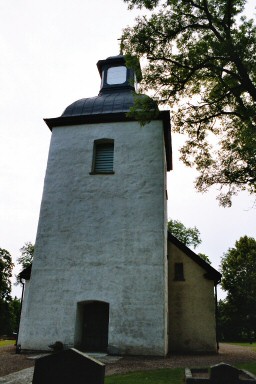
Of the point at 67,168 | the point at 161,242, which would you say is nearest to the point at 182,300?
the point at 161,242

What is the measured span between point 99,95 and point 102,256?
8.14 m

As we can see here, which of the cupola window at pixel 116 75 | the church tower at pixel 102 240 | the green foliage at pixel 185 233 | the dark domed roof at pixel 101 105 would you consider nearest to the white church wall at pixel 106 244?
the church tower at pixel 102 240

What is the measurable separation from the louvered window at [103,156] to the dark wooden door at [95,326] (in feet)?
17.0

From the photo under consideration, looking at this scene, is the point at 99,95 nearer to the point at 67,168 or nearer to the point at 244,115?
the point at 67,168

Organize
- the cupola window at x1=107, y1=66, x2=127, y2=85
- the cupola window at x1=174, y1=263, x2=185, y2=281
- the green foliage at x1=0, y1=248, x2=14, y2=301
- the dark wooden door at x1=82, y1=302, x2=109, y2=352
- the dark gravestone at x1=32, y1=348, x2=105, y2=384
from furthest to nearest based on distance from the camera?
the green foliage at x1=0, y1=248, x2=14, y2=301 < the cupola window at x1=107, y1=66, x2=127, y2=85 < the cupola window at x1=174, y1=263, x2=185, y2=281 < the dark wooden door at x1=82, y1=302, x2=109, y2=352 < the dark gravestone at x1=32, y1=348, x2=105, y2=384

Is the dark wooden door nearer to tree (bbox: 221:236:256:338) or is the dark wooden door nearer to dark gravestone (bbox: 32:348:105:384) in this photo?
dark gravestone (bbox: 32:348:105:384)

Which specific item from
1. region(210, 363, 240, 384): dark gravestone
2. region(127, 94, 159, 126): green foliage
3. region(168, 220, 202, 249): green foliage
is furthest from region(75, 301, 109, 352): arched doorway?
region(168, 220, 202, 249): green foliage

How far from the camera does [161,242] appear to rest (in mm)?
11953

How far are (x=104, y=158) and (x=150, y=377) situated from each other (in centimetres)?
880

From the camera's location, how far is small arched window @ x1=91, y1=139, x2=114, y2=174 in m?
13.8

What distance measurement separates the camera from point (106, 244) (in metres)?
12.2

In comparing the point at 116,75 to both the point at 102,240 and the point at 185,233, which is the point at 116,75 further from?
the point at 185,233

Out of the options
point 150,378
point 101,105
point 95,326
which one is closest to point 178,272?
point 95,326

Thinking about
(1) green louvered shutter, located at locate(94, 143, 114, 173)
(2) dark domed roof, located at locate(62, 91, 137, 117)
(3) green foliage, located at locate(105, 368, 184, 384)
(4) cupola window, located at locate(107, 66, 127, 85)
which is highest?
(4) cupola window, located at locate(107, 66, 127, 85)
